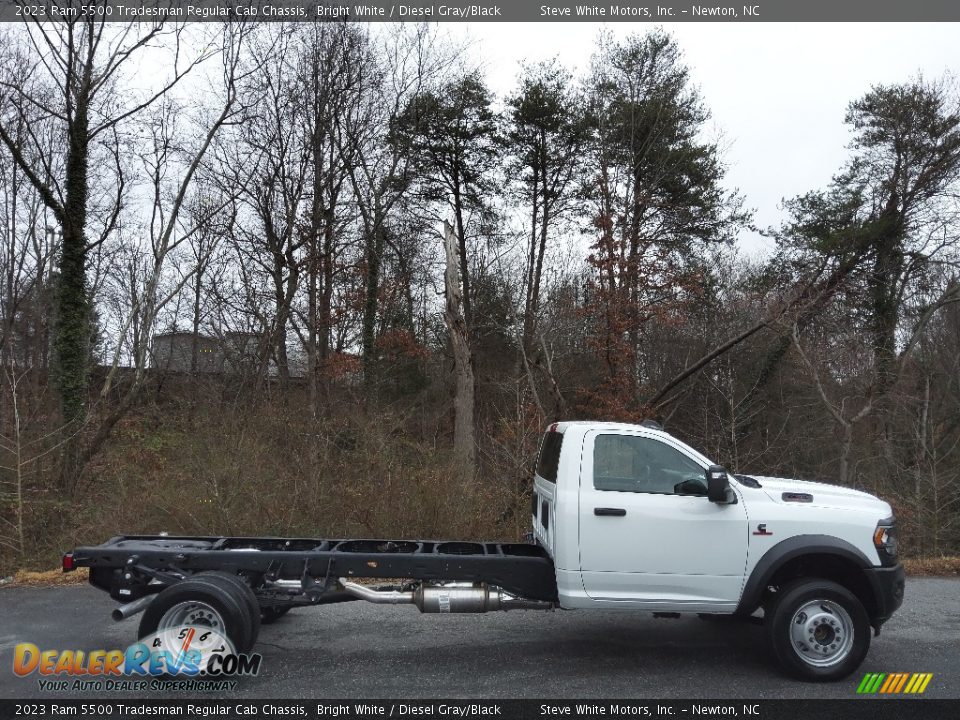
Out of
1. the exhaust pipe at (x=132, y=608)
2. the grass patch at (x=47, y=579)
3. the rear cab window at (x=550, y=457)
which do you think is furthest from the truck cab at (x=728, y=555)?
the grass patch at (x=47, y=579)

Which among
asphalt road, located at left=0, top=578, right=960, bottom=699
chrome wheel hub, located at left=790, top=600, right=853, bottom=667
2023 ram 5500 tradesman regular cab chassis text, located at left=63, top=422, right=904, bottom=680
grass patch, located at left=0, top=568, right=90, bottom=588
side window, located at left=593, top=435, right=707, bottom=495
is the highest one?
side window, located at left=593, top=435, right=707, bottom=495

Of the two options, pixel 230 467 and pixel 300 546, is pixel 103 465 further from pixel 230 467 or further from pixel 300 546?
pixel 300 546

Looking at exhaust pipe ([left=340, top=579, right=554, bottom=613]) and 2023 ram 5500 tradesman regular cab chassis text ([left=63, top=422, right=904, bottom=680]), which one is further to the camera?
exhaust pipe ([left=340, top=579, right=554, bottom=613])

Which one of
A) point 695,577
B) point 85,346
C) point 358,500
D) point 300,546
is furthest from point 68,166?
point 695,577

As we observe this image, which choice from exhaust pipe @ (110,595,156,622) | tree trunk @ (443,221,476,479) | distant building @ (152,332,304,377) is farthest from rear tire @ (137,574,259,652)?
distant building @ (152,332,304,377)

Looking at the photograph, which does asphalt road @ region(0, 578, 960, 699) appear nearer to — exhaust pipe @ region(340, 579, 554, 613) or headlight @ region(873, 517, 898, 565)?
exhaust pipe @ region(340, 579, 554, 613)

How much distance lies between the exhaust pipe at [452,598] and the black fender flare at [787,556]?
5.11 ft

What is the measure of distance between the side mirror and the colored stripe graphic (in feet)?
5.40

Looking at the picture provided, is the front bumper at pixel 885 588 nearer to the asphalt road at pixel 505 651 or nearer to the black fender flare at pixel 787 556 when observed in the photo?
the black fender flare at pixel 787 556

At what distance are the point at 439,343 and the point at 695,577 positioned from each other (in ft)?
77.2

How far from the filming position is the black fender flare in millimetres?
5727

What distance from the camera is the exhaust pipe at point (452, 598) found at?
6.09 m

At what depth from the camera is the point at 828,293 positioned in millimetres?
21250

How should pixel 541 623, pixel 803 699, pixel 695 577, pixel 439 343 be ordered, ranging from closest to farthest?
pixel 803 699, pixel 695 577, pixel 541 623, pixel 439 343
